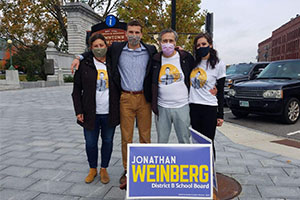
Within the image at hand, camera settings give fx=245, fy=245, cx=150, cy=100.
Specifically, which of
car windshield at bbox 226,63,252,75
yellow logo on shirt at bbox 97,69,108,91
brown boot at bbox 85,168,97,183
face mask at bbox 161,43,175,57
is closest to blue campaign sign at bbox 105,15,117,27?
yellow logo on shirt at bbox 97,69,108,91

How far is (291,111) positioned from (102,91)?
19.7 feet

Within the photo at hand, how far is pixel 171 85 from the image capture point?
295 cm

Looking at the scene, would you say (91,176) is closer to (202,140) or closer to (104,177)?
(104,177)

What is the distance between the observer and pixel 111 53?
3170 millimetres

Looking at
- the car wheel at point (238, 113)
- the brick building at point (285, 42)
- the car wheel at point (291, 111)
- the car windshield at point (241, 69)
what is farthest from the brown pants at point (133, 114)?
the brick building at point (285, 42)

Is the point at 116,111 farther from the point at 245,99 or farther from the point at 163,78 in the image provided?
the point at 245,99

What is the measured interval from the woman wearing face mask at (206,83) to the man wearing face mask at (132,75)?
1.87 feet

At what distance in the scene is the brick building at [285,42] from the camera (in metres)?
66.6

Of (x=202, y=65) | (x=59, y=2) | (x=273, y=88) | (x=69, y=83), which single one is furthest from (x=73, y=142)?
(x=59, y=2)

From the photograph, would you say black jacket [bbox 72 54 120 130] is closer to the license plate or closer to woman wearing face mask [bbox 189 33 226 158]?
woman wearing face mask [bbox 189 33 226 158]

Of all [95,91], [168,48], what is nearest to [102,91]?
[95,91]

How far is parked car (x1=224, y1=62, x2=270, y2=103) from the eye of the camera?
10.3 meters

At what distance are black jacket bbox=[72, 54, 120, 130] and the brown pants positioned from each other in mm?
99

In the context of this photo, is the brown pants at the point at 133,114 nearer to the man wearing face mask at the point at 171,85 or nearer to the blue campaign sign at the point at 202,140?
the man wearing face mask at the point at 171,85
